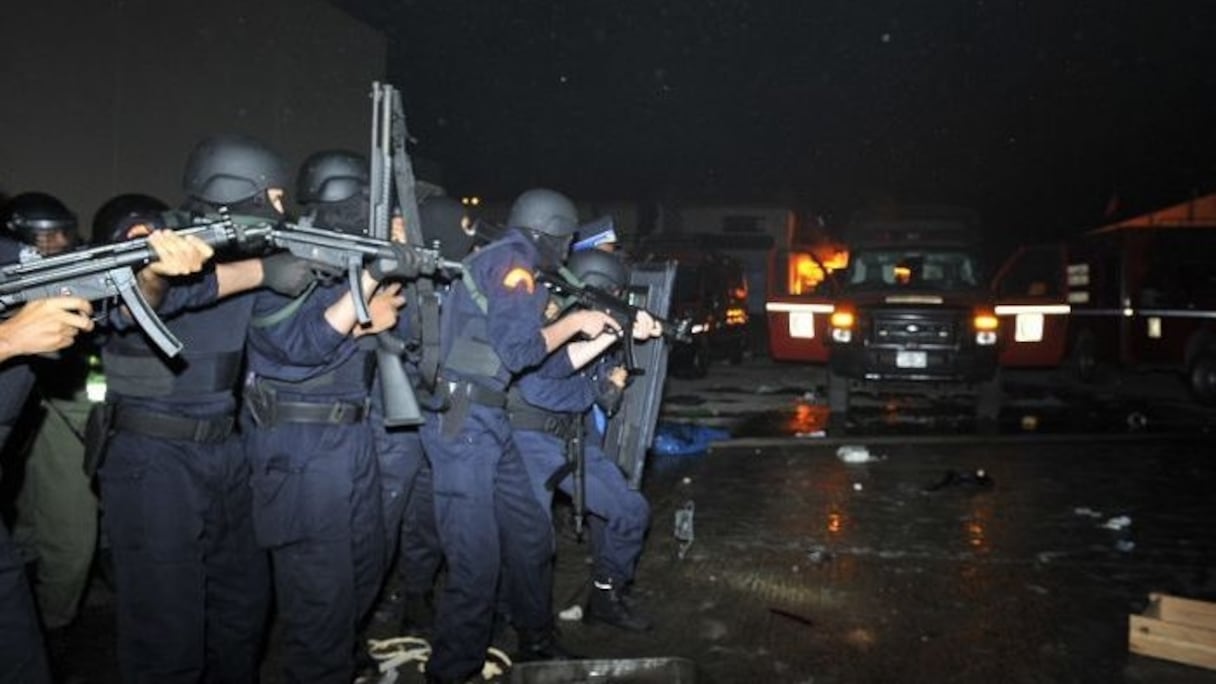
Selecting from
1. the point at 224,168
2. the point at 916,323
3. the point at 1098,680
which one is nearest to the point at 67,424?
the point at 224,168

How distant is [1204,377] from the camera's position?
11953 millimetres

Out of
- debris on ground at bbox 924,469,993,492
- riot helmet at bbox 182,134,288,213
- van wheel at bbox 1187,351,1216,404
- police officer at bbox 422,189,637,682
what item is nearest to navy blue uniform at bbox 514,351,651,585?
police officer at bbox 422,189,637,682

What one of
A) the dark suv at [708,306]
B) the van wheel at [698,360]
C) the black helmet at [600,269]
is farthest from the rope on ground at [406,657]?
the van wheel at [698,360]

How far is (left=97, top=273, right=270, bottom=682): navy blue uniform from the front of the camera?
292 cm

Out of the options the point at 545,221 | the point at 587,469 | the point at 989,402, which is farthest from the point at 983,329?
the point at 545,221

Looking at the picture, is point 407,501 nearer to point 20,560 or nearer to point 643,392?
point 643,392

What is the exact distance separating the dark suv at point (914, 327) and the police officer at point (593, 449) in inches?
248

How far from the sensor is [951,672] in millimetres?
4004

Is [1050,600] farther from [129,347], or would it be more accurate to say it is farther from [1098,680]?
[129,347]

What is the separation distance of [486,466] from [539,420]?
0.46 meters

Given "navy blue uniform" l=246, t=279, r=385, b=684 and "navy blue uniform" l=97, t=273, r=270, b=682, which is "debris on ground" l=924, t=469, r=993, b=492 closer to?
"navy blue uniform" l=246, t=279, r=385, b=684

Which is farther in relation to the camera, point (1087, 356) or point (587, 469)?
point (1087, 356)

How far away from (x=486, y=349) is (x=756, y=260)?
28.5 metres

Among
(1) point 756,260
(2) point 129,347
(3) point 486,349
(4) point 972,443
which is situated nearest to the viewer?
(2) point 129,347
